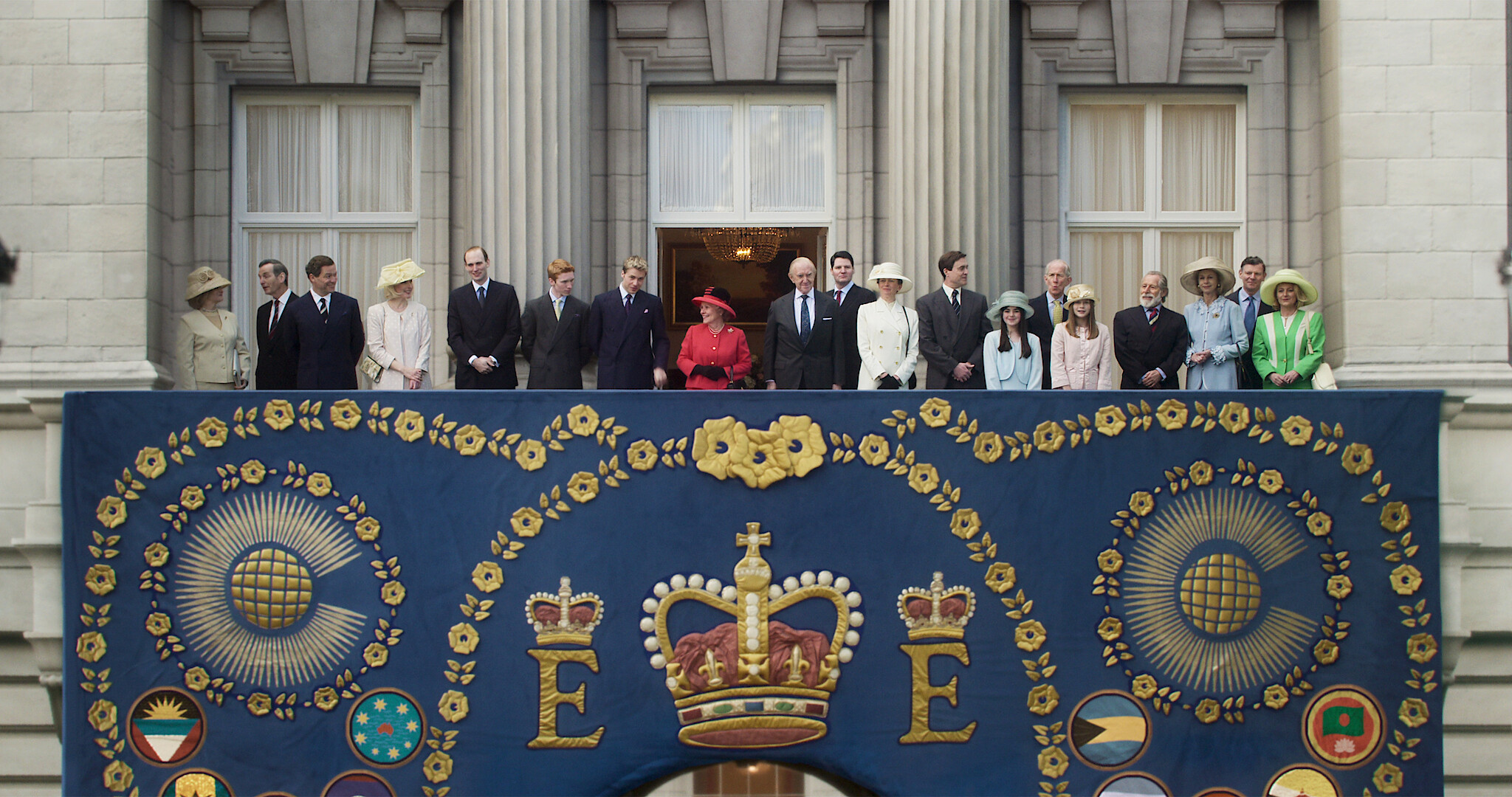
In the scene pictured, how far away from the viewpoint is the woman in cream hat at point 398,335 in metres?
10.7

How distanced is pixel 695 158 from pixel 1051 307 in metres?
4.61

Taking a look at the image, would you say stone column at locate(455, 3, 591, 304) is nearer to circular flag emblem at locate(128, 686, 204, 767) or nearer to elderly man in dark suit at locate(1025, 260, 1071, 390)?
elderly man in dark suit at locate(1025, 260, 1071, 390)

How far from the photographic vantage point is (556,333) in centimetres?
1134

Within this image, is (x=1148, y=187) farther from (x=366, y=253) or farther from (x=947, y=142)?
(x=366, y=253)

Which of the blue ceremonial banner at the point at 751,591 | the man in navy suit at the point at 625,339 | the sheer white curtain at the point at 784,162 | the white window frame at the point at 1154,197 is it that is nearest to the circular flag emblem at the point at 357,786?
the blue ceremonial banner at the point at 751,591

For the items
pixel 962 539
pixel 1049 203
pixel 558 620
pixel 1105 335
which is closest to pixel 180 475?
pixel 558 620

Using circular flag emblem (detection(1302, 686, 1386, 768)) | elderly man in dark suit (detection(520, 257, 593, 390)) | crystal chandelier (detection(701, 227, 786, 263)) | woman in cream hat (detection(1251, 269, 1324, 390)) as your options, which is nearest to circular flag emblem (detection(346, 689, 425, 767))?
elderly man in dark suit (detection(520, 257, 593, 390))

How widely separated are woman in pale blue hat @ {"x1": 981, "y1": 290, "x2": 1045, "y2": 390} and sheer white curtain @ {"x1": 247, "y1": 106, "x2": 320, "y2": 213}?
24.3ft

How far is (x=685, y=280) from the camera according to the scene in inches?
691

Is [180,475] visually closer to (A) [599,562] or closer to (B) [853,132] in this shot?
(A) [599,562]

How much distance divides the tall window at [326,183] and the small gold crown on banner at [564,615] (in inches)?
258

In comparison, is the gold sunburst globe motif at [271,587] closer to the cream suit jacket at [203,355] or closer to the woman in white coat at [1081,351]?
the cream suit jacket at [203,355]

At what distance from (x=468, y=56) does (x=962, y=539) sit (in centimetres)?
705

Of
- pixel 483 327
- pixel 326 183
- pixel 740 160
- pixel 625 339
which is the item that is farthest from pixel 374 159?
pixel 625 339
